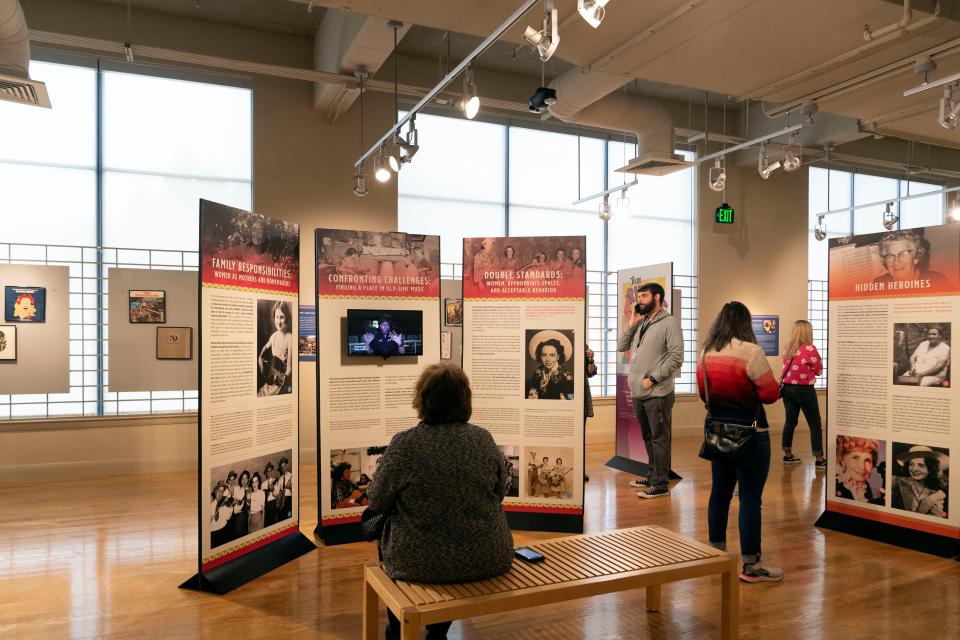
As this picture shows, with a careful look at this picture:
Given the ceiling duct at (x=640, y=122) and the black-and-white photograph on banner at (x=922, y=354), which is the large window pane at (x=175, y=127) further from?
the black-and-white photograph on banner at (x=922, y=354)

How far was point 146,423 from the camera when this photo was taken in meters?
7.10

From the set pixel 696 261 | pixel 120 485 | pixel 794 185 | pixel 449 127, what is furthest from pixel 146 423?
pixel 794 185

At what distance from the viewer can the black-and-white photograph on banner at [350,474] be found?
4695mm

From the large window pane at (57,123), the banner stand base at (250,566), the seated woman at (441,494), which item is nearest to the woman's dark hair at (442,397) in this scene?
the seated woman at (441,494)

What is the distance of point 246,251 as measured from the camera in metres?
4.13

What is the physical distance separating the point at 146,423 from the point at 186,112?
3408 mm

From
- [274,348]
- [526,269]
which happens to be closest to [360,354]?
[274,348]

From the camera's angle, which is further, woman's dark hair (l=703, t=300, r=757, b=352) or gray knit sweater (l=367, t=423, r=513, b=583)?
woman's dark hair (l=703, t=300, r=757, b=352)

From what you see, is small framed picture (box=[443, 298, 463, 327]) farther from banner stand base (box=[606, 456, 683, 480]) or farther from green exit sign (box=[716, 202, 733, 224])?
green exit sign (box=[716, 202, 733, 224])

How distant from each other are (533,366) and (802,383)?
4.25 metres

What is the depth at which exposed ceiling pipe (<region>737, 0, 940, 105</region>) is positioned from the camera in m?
4.43

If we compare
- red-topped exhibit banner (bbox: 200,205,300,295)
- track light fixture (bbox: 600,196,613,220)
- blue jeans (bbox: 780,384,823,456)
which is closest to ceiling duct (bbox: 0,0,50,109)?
red-topped exhibit banner (bbox: 200,205,300,295)

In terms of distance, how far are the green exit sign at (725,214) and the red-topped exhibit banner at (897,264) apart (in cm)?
467

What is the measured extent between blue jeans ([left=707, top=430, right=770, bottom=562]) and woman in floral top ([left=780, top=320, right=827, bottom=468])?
4.06 metres
